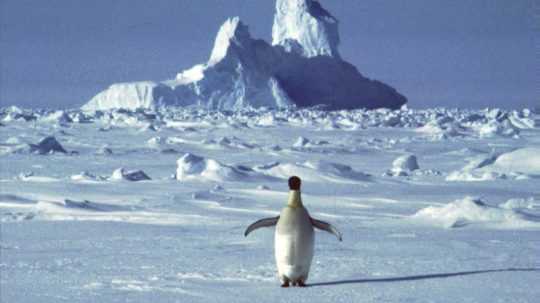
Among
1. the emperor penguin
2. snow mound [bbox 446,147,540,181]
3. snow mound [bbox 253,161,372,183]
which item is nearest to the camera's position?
the emperor penguin

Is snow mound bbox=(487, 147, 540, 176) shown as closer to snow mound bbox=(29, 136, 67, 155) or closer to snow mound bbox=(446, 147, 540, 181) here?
snow mound bbox=(446, 147, 540, 181)

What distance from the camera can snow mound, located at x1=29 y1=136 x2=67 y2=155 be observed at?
55.1 feet

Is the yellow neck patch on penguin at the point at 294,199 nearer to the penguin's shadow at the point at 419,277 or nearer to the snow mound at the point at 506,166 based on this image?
the penguin's shadow at the point at 419,277

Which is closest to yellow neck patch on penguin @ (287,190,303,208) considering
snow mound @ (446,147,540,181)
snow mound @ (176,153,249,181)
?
snow mound @ (176,153,249,181)

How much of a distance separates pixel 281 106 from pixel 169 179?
127 ft

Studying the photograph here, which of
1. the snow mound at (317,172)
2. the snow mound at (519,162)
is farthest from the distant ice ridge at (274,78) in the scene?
the snow mound at (317,172)

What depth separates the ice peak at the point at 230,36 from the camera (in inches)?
1901

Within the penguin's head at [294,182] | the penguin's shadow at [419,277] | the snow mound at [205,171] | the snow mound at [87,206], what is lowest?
the snow mound at [87,206]

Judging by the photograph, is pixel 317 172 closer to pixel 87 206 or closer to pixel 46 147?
pixel 87 206

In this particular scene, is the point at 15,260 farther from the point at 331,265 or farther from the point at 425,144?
the point at 425,144

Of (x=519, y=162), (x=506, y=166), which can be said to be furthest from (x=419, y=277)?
(x=519, y=162)

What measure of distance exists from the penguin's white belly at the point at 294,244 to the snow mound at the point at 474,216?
9.47ft

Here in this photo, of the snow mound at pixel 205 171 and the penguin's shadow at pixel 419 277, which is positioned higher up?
the penguin's shadow at pixel 419 277

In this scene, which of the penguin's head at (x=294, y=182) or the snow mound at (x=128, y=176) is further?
the snow mound at (x=128, y=176)
